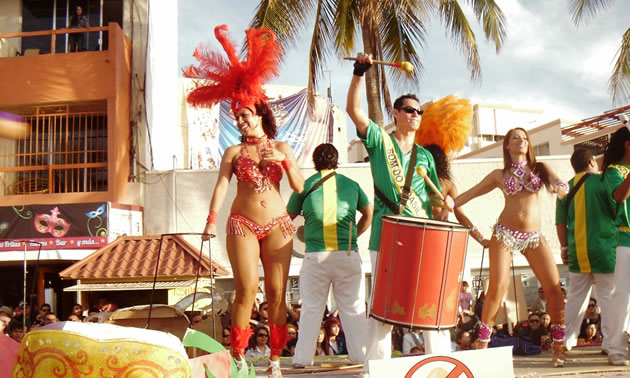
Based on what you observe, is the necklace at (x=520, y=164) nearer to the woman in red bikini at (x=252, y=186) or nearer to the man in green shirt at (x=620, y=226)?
the man in green shirt at (x=620, y=226)

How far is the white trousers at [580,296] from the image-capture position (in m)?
5.87

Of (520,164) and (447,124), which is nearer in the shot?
(520,164)

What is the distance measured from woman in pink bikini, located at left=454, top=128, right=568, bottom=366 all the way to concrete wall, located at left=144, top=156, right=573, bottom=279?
10677mm

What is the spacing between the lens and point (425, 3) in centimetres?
1418

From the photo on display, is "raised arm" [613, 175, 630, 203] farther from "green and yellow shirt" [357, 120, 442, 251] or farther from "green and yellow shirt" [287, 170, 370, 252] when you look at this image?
"green and yellow shirt" [287, 170, 370, 252]

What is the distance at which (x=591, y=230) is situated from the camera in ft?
19.7

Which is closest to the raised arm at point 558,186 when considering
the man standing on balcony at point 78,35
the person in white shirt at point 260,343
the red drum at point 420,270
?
the red drum at point 420,270

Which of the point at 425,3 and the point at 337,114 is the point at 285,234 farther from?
the point at 337,114

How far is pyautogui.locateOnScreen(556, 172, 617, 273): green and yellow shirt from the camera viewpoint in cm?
589

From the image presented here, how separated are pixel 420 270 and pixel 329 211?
1.71 m

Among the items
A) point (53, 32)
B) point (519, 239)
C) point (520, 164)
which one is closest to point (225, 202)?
point (53, 32)

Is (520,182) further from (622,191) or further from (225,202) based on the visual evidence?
(225,202)

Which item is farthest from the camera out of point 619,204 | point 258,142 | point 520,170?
point 619,204

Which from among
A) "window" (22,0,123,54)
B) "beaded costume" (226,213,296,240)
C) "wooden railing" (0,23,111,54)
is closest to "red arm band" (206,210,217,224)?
"beaded costume" (226,213,296,240)
